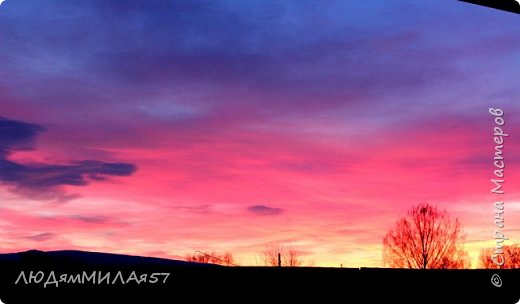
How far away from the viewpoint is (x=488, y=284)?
13.2ft

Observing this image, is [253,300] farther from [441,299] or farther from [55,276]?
[441,299]

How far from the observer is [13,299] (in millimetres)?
2771

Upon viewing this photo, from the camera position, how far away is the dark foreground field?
2863 millimetres

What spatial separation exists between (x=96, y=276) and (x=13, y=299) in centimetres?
42

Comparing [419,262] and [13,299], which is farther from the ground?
[419,262]

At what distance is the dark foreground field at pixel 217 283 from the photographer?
2.86 meters

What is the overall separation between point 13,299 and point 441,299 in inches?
109

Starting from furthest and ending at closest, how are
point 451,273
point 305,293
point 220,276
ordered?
point 451,273, point 305,293, point 220,276

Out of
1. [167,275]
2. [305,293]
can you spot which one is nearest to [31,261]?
[167,275]

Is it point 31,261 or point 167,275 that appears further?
point 167,275

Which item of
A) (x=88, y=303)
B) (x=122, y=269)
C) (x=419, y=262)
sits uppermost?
(x=419, y=262)

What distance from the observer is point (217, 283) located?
3211 millimetres

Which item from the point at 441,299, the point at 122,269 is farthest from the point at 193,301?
the point at 441,299

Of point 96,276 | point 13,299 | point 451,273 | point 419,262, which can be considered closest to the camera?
point 13,299
